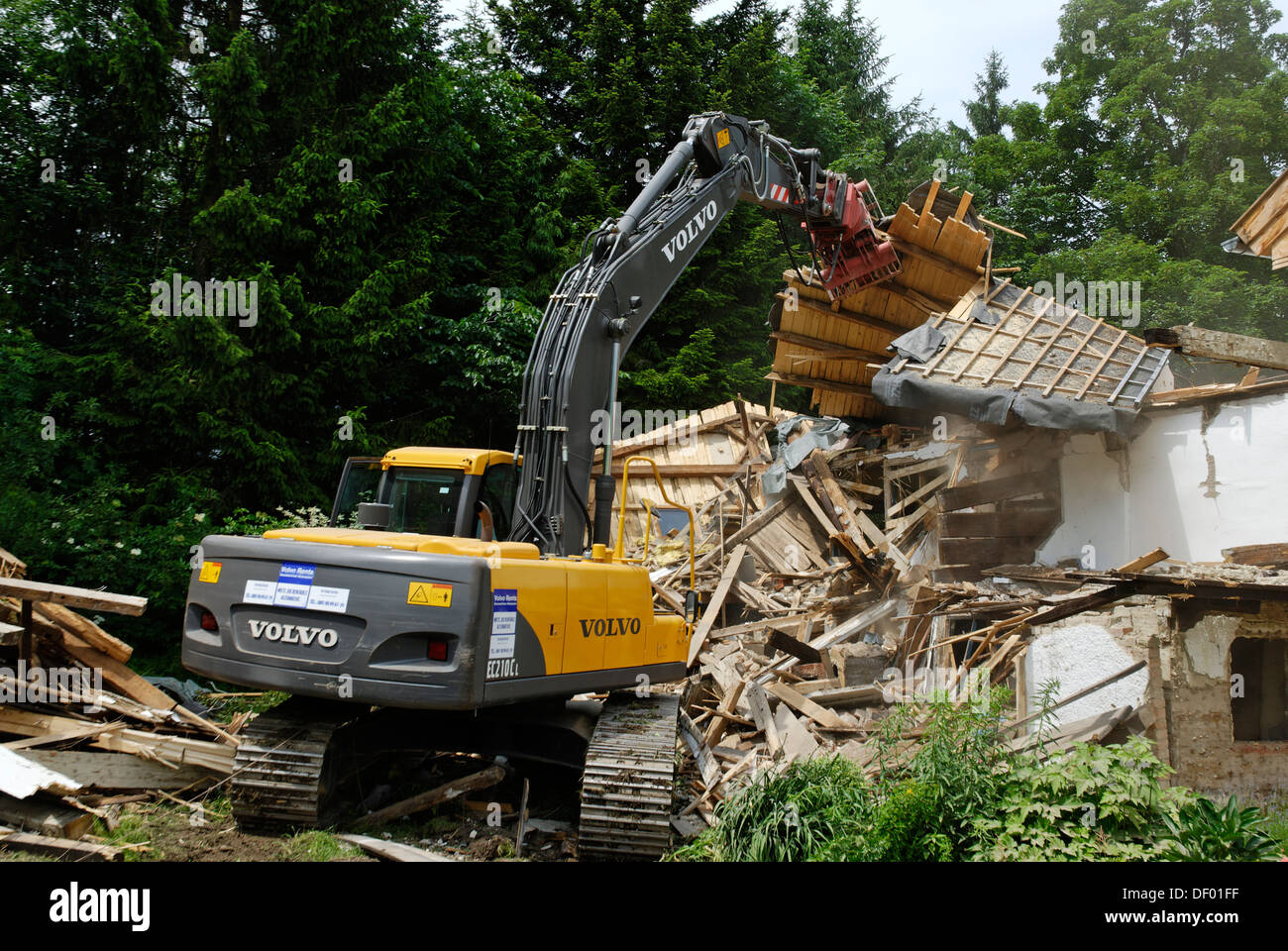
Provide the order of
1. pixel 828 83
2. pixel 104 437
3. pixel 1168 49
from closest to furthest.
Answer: pixel 104 437
pixel 1168 49
pixel 828 83

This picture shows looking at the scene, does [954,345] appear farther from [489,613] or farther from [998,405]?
[489,613]

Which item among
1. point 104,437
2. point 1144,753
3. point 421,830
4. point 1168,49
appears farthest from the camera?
point 1168,49

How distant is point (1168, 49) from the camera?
91.0 feet

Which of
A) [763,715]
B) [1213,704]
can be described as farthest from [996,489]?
[763,715]

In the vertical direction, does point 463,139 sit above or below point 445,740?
above

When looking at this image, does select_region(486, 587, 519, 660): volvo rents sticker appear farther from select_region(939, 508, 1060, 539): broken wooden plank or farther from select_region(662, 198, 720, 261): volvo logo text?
select_region(939, 508, 1060, 539): broken wooden plank

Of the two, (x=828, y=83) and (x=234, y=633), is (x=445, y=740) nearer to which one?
(x=234, y=633)

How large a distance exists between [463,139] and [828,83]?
20.4m

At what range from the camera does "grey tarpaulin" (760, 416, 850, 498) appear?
13.5 meters

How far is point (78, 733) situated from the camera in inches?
240

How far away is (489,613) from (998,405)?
7.13 meters

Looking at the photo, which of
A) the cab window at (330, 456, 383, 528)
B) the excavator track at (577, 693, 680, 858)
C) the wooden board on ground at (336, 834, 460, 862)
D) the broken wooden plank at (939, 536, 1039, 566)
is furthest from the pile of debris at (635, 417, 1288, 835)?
the cab window at (330, 456, 383, 528)

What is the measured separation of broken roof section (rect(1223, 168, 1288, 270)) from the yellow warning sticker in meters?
9.02
